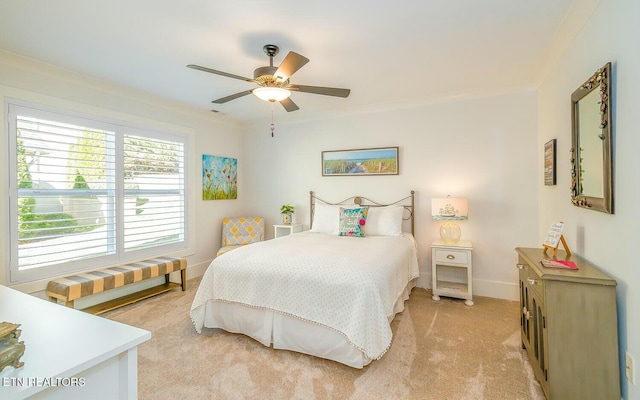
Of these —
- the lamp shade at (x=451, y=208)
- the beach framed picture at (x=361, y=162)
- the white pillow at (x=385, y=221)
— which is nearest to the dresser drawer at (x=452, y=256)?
the lamp shade at (x=451, y=208)

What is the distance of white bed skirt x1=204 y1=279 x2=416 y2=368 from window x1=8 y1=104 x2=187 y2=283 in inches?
66.0

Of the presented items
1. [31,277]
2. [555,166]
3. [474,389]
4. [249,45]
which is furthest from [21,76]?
[555,166]

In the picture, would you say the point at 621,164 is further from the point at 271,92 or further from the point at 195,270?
the point at 195,270

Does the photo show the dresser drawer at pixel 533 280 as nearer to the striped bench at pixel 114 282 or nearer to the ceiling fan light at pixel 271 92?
the ceiling fan light at pixel 271 92

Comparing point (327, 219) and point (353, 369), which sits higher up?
point (327, 219)

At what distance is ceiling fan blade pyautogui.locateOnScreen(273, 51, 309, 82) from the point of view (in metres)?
2.07

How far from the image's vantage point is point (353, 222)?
368 centimetres

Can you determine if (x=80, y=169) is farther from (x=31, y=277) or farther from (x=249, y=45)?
(x=249, y=45)

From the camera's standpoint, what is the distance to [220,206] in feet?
16.0

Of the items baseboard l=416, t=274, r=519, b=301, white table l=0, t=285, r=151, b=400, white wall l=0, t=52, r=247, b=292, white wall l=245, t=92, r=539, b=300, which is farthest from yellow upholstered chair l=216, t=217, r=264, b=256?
white table l=0, t=285, r=151, b=400

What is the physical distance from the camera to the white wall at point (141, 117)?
263 cm

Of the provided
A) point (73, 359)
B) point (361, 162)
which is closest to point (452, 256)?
point (361, 162)

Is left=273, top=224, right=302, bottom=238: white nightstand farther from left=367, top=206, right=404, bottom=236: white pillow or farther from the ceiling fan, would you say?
the ceiling fan

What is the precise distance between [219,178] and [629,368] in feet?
15.8
